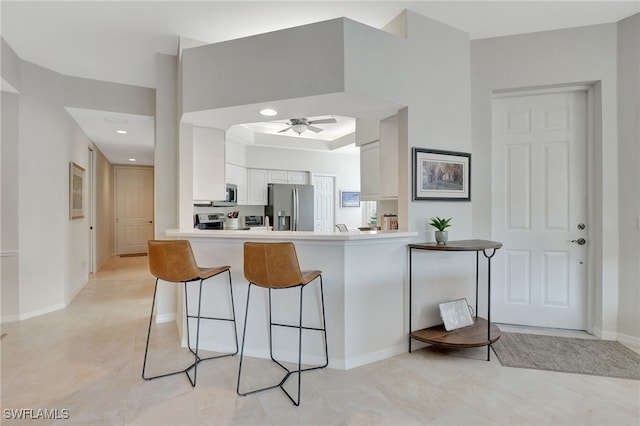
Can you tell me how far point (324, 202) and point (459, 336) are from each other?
489cm

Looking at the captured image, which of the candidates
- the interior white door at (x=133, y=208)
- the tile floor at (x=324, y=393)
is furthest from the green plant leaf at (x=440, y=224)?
the interior white door at (x=133, y=208)

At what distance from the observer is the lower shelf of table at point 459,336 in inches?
101

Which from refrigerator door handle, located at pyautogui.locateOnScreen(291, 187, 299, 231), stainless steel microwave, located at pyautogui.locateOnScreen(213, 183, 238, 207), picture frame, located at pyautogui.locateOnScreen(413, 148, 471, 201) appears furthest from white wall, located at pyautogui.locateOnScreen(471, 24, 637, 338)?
refrigerator door handle, located at pyautogui.locateOnScreen(291, 187, 299, 231)

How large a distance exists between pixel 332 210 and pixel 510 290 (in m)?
4.42

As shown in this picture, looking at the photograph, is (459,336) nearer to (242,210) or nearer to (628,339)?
(628,339)

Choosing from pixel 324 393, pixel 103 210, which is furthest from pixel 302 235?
pixel 103 210

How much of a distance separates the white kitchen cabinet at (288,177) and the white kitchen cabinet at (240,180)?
52cm

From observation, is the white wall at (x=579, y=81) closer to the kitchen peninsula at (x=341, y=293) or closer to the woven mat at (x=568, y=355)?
the woven mat at (x=568, y=355)

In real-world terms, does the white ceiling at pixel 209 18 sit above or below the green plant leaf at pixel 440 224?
above

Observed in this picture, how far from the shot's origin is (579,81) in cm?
314

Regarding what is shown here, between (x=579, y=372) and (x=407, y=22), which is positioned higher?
(x=407, y=22)

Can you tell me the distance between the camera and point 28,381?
2334mm

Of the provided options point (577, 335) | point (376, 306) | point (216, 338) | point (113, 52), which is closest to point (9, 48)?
point (113, 52)

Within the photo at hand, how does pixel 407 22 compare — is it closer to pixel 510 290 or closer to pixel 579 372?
pixel 510 290
